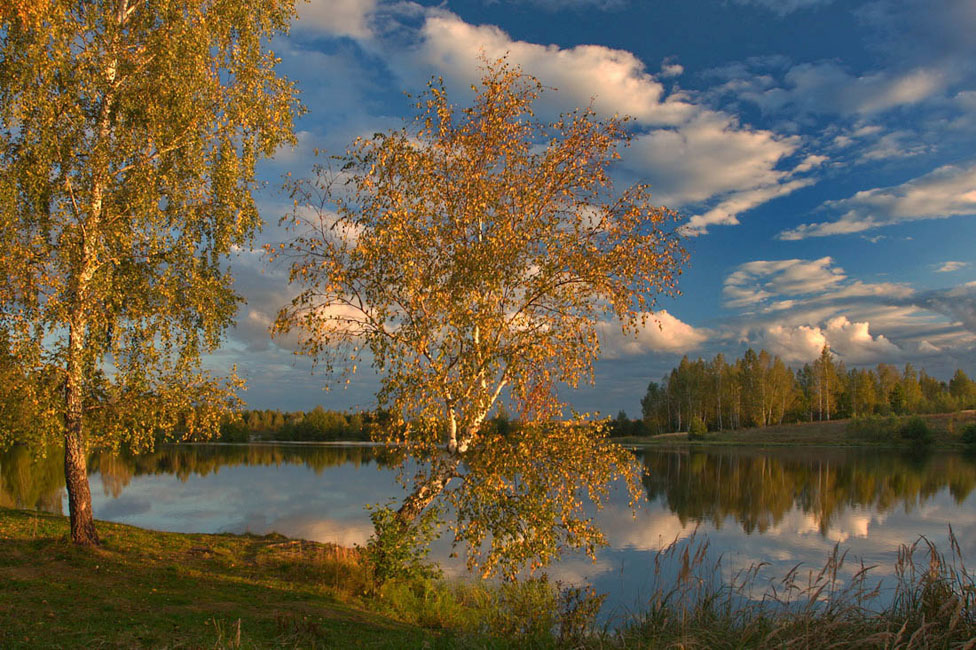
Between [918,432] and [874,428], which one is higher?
[918,432]

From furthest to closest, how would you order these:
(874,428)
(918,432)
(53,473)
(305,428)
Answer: (305,428) → (874,428) → (918,432) → (53,473)

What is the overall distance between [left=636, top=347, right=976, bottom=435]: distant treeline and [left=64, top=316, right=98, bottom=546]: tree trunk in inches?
4045

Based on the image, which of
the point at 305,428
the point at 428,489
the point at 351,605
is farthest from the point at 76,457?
the point at 305,428

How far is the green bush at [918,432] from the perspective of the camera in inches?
3068

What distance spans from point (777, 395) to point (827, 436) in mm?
16898

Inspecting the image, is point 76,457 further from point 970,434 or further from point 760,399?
point 760,399

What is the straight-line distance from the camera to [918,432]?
7825cm

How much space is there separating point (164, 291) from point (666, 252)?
10.6m

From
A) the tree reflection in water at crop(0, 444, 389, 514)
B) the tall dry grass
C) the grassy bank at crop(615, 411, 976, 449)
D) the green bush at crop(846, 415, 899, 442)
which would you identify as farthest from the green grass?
the green bush at crop(846, 415, 899, 442)

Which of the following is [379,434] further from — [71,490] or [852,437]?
[852,437]

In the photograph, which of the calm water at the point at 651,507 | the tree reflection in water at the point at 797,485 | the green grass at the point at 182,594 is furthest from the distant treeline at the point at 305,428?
the green grass at the point at 182,594

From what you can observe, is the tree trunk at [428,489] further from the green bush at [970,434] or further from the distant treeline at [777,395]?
the distant treeline at [777,395]

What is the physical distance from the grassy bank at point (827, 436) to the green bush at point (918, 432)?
1.89m

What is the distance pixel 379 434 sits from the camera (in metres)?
12.3
